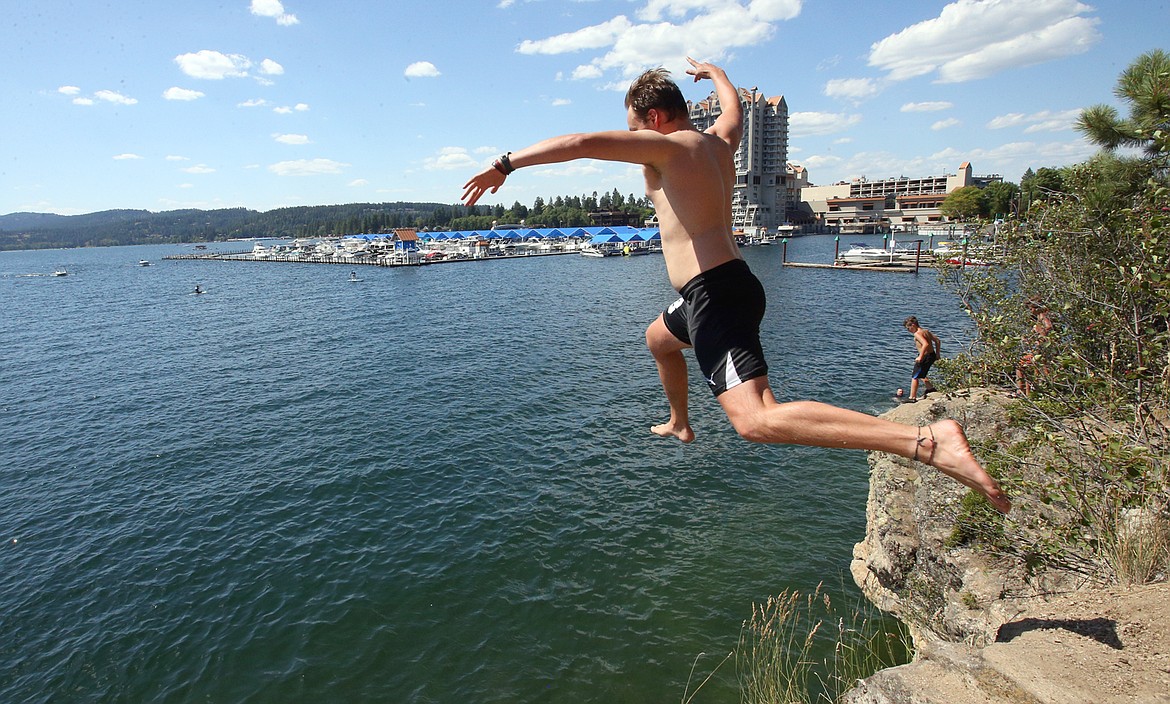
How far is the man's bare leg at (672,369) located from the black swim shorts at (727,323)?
0.55 m

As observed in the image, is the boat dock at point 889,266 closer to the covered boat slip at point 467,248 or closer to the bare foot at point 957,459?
the covered boat slip at point 467,248

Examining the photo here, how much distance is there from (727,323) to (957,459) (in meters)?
1.40

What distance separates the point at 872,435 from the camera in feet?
10.8

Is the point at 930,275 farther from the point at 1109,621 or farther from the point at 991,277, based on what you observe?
the point at 1109,621

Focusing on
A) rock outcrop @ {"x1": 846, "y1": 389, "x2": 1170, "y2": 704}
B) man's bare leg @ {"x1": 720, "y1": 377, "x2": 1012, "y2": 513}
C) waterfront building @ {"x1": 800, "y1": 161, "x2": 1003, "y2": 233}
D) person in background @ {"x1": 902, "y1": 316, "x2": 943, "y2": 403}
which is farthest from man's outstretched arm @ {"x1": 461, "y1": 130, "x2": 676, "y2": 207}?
waterfront building @ {"x1": 800, "y1": 161, "x2": 1003, "y2": 233}

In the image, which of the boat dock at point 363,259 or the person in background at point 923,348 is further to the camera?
the boat dock at point 363,259

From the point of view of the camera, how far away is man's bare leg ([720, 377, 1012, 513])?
128 inches

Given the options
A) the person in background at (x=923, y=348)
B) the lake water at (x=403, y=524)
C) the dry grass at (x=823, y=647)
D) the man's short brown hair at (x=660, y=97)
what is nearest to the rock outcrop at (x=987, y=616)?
the dry grass at (x=823, y=647)

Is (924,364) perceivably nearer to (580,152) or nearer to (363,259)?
(580,152)

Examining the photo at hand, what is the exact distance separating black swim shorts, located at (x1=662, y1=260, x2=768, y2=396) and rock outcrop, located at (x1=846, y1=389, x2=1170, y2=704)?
2.49 m

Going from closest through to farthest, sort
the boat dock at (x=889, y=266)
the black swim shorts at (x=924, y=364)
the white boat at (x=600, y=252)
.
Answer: the black swim shorts at (x=924, y=364) < the boat dock at (x=889, y=266) < the white boat at (x=600, y=252)

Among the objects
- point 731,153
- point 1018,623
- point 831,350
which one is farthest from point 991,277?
point 831,350

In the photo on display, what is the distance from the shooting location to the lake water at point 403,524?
11195mm

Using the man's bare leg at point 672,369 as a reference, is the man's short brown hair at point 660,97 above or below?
above
